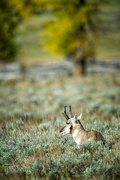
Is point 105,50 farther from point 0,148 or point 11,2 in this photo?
point 0,148

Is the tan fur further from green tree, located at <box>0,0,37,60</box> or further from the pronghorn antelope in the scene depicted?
green tree, located at <box>0,0,37,60</box>

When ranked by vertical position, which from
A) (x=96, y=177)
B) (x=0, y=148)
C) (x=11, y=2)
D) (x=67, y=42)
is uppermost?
(x=11, y=2)

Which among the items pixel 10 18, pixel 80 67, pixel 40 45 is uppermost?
pixel 40 45

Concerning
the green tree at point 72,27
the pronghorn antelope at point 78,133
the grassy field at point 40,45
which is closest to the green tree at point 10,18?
the green tree at point 72,27

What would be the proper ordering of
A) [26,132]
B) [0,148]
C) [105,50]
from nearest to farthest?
[0,148]
[26,132]
[105,50]

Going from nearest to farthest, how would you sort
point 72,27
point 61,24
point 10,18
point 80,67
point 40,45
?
point 61,24 → point 72,27 → point 10,18 → point 80,67 → point 40,45

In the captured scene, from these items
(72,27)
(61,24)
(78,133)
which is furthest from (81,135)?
(72,27)

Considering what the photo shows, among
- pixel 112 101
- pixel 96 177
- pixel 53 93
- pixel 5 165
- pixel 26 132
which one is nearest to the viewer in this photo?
pixel 96 177

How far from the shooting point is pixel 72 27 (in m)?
12.2

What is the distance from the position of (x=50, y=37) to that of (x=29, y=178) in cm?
1108

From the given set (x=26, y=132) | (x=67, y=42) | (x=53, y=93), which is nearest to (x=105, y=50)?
(x=67, y=42)

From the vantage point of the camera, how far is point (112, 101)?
343 inches

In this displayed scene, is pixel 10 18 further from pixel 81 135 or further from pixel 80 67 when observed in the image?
pixel 81 135

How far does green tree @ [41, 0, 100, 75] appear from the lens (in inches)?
460
